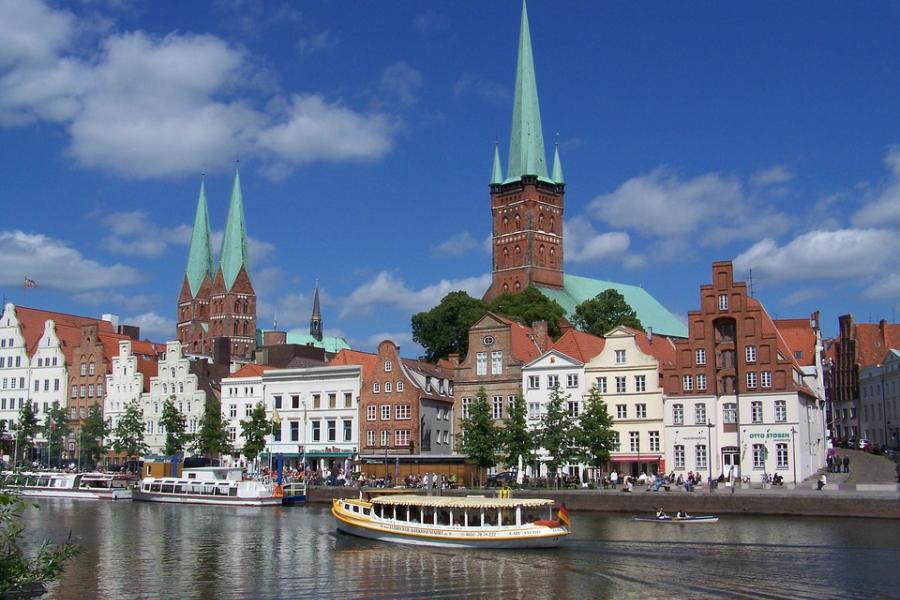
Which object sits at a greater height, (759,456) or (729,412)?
(729,412)

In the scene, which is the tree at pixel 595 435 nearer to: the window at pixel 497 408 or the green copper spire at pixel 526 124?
the window at pixel 497 408

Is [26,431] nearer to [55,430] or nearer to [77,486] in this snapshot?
[55,430]

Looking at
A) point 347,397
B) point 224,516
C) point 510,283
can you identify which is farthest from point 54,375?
point 510,283

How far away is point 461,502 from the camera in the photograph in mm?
55062

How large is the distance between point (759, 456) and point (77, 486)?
5818cm

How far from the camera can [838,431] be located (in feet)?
472

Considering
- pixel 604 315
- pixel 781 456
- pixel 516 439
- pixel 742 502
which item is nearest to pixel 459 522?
pixel 742 502

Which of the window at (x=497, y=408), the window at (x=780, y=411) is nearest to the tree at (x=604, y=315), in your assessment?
the window at (x=497, y=408)

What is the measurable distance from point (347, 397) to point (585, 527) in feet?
148

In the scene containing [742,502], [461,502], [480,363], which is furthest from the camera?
[480,363]

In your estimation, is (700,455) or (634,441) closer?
(700,455)

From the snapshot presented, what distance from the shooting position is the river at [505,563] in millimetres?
40594

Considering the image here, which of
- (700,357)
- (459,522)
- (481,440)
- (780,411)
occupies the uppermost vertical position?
(700,357)

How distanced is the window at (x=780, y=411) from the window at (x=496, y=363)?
24152 mm
